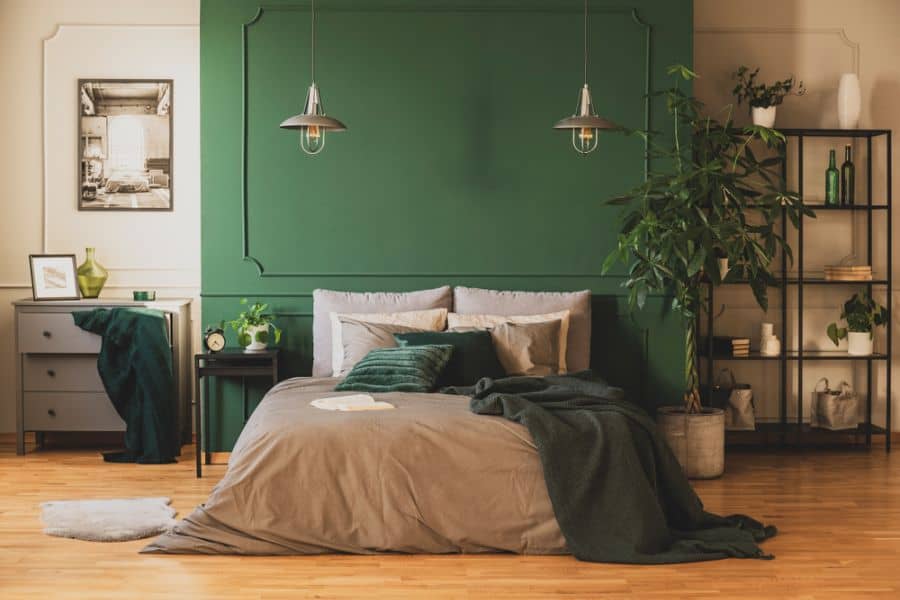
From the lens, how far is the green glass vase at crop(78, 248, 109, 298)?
6219mm

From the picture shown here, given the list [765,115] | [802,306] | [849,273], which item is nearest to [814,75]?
[765,115]

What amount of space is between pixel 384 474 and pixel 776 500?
2084mm

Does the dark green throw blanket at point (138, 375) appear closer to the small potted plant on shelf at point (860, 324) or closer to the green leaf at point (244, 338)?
the green leaf at point (244, 338)

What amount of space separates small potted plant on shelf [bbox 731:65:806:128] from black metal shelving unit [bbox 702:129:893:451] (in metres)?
0.16

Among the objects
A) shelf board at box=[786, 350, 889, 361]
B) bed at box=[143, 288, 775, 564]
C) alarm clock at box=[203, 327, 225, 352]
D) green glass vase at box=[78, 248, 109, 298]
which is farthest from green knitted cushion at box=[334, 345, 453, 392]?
shelf board at box=[786, 350, 889, 361]

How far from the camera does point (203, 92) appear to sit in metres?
→ 5.89

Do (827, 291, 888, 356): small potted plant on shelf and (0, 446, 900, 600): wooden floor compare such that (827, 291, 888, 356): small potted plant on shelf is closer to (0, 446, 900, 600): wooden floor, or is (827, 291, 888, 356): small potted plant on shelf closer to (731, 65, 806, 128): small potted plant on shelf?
(731, 65, 806, 128): small potted plant on shelf

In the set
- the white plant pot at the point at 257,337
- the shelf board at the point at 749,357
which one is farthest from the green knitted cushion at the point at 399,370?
the shelf board at the point at 749,357

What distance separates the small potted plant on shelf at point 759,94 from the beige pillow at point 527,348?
1940mm

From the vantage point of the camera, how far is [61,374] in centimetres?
607

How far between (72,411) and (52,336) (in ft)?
1.49

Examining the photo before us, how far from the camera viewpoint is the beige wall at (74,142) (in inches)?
253

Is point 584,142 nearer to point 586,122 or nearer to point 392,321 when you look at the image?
point 586,122

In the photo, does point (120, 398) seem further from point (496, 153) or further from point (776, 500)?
point (776, 500)
